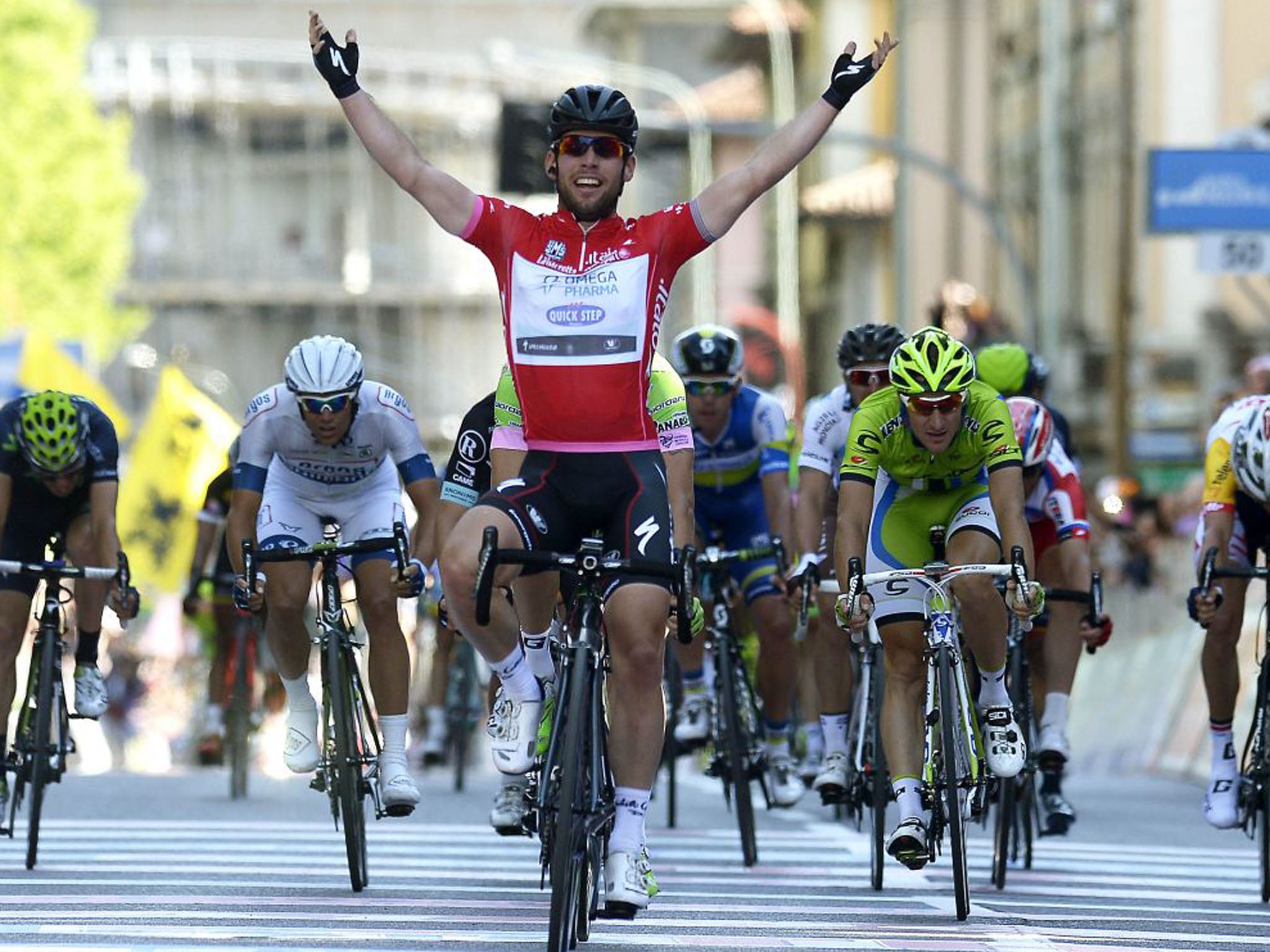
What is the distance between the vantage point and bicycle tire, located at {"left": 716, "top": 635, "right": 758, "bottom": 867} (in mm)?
13094

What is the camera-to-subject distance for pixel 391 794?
1156 cm

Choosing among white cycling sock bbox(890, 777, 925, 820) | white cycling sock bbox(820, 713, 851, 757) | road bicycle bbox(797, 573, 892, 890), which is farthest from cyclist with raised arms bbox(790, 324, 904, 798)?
white cycling sock bbox(890, 777, 925, 820)

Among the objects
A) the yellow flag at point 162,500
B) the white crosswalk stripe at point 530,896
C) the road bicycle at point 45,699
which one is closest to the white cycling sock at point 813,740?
the white crosswalk stripe at point 530,896

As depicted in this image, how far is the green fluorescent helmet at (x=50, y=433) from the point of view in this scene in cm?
1287

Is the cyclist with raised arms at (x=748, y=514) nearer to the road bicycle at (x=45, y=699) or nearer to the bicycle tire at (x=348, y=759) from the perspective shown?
the road bicycle at (x=45, y=699)

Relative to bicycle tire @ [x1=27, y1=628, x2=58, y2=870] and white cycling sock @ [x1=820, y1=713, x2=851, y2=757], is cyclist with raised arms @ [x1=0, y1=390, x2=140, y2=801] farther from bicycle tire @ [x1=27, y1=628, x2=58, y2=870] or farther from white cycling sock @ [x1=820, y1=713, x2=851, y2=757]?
white cycling sock @ [x1=820, y1=713, x2=851, y2=757]

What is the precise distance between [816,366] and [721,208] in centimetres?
6300

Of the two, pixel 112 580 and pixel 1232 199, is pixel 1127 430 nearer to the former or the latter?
pixel 1232 199

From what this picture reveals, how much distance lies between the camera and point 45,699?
1272 centimetres

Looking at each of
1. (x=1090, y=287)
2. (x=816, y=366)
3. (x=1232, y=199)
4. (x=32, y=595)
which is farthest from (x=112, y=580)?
(x=816, y=366)

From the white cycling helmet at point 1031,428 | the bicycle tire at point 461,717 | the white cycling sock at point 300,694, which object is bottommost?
the bicycle tire at point 461,717

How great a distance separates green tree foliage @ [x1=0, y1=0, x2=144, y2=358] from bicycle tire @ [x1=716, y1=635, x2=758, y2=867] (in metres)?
42.8

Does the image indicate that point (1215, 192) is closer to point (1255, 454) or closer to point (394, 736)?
point (1255, 454)

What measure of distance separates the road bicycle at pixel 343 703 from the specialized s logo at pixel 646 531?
7.55ft
